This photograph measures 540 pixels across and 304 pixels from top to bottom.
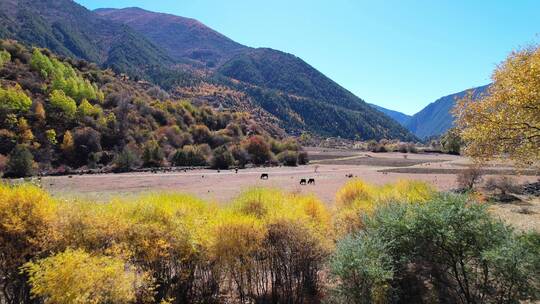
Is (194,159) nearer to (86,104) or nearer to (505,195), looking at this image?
(86,104)

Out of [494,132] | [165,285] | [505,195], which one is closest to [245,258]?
[165,285]

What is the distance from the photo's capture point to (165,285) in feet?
36.9

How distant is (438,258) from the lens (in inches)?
483

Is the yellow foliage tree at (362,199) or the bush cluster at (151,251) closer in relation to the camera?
the bush cluster at (151,251)

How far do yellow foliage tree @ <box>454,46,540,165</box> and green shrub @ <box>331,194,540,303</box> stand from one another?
4.13m

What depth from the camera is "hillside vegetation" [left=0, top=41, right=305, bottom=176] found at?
68.4 metres

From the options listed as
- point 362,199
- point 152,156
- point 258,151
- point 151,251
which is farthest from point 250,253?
point 258,151

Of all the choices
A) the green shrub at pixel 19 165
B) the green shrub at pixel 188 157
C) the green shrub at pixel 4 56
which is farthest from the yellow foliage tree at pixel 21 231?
the green shrub at pixel 4 56

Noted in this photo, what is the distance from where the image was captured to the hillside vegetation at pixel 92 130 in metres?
68.4

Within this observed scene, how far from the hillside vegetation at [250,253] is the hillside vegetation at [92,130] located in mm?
53490

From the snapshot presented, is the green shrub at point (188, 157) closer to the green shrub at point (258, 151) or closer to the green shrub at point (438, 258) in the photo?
the green shrub at point (258, 151)

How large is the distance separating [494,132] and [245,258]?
470 inches

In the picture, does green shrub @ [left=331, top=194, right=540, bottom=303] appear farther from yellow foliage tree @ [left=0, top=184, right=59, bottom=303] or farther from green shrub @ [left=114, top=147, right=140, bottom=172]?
green shrub @ [left=114, top=147, right=140, bottom=172]

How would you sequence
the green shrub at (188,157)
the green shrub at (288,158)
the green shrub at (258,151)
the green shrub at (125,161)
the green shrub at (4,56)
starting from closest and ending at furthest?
the green shrub at (125,161) → the green shrub at (188,157) → the green shrub at (4,56) → the green shrub at (288,158) → the green shrub at (258,151)
